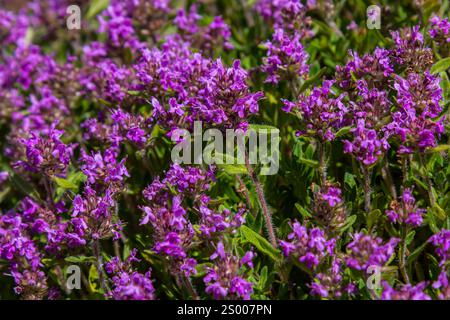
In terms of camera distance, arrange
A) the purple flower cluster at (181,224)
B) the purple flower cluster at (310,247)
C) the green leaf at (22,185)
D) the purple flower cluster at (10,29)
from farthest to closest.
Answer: the purple flower cluster at (10,29)
the green leaf at (22,185)
the purple flower cluster at (181,224)
the purple flower cluster at (310,247)

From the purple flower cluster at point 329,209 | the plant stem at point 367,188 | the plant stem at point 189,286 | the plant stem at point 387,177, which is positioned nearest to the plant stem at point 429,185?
the plant stem at point 387,177

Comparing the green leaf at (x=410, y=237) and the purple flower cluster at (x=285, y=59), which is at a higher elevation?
the purple flower cluster at (x=285, y=59)

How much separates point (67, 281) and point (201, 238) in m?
1.21

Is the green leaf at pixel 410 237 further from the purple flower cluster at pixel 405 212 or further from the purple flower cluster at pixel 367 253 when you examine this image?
the purple flower cluster at pixel 367 253

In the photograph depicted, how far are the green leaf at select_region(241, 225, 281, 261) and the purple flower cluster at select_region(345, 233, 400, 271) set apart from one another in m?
0.59

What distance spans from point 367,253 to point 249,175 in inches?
35.7

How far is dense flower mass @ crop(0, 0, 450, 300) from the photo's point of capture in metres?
3.27

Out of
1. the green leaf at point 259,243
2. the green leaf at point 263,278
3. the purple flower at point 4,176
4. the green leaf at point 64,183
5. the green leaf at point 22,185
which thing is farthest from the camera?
the purple flower at point 4,176

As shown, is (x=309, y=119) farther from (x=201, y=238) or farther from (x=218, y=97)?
(x=201, y=238)

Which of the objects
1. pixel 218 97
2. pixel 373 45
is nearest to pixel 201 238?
pixel 218 97

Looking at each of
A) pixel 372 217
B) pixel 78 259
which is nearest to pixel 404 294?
pixel 372 217

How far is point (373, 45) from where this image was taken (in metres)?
4.78

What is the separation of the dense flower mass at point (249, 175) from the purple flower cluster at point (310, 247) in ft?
0.04

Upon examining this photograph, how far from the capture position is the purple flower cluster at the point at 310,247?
308 cm
